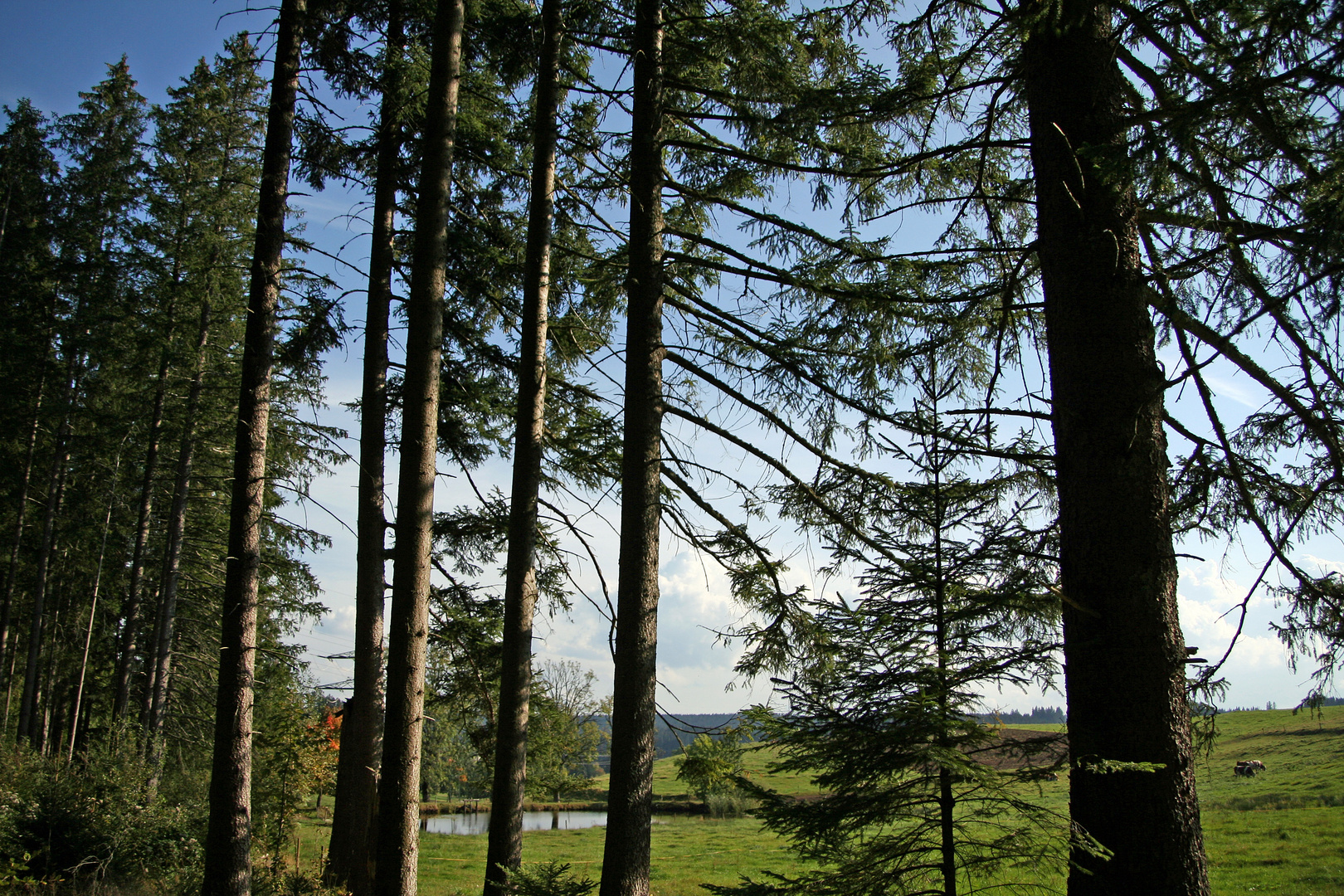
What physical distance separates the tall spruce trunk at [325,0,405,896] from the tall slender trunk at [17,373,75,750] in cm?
1224

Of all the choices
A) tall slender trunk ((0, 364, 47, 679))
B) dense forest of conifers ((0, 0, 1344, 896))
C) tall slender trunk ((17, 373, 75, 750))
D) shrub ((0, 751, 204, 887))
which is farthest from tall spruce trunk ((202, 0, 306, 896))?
tall slender trunk ((0, 364, 47, 679))

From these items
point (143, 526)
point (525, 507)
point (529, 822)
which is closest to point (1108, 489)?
point (525, 507)

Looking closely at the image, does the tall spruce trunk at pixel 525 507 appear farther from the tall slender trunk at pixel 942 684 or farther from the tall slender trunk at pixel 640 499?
the tall slender trunk at pixel 942 684

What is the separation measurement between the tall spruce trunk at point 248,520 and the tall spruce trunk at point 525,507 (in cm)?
252

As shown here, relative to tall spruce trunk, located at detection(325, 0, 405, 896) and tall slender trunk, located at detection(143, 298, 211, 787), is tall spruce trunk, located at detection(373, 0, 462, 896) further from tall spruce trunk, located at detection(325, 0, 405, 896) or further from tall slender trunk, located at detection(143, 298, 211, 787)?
tall slender trunk, located at detection(143, 298, 211, 787)

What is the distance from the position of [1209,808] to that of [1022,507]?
101 feet

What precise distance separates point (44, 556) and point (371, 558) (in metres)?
14.1

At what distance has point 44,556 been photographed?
17.0 meters

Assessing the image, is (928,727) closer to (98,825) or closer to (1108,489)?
(1108,489)

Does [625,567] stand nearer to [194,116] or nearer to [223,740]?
[223,740]

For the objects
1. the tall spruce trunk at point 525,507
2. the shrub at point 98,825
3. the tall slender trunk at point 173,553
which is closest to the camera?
the tall spruce trunk at point 525,507

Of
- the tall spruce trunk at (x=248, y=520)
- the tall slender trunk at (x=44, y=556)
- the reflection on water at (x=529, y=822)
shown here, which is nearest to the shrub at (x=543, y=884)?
the tall spruce trunk at (x=248, y=520)

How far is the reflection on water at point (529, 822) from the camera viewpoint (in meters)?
40.3

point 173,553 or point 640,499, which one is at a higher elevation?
point 640,499
